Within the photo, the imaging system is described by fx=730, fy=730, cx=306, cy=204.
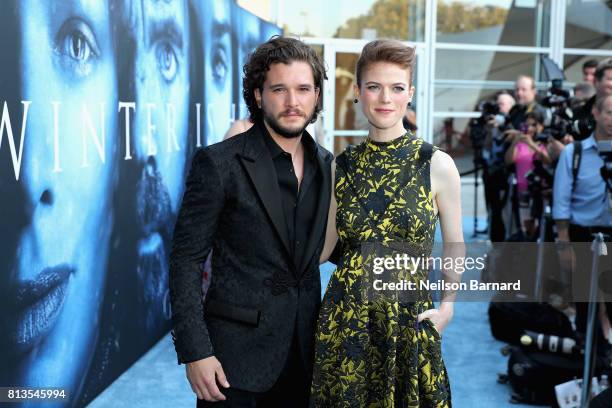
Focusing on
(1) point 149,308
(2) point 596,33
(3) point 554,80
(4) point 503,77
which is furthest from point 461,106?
(1) point 149,308

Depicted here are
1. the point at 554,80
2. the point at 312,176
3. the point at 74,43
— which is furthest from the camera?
the point at 554,80

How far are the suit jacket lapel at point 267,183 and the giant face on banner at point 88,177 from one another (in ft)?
4.21

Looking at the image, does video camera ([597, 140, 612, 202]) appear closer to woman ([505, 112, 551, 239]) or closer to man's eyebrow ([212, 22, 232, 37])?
woman ([505, 112, 551, 239])

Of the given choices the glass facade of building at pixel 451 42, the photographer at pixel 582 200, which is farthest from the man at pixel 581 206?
the glass facade of building at pixel 451 42

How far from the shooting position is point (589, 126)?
4.85 m

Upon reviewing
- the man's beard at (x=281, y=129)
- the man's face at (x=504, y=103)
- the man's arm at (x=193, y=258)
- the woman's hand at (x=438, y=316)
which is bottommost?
the woman's hand at (x=438, y=316)

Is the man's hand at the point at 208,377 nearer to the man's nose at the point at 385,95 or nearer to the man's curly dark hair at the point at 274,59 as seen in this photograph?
the man's curly dark hair at the point at 274,59

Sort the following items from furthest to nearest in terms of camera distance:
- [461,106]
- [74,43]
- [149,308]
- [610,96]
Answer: [461,106]
[149,308]
[610,96]
[74,43]

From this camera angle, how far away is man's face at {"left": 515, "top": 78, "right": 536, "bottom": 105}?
7.20 meters

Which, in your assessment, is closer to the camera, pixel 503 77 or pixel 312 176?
pixel 312 176

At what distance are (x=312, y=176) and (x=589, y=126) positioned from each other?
324cm

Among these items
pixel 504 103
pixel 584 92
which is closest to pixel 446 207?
pixel 584 92

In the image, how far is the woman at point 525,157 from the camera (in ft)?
22.2

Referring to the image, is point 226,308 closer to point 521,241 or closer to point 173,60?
point 173,60
